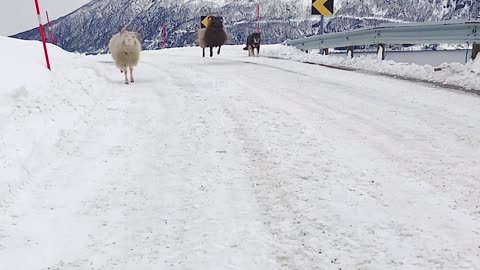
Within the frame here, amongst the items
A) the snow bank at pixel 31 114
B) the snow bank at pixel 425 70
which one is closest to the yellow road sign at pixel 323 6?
the snow bank at pixel 425 70

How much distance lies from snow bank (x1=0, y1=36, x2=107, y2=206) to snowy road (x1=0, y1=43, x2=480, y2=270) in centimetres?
12

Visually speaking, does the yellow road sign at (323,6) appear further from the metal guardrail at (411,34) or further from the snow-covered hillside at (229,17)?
the snow-covered hillside at (229,17)

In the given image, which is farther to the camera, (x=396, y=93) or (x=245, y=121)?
(x=396, y=93)

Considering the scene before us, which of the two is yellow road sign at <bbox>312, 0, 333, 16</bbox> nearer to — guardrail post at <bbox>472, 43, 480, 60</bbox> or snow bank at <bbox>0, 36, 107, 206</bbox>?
guardrail post at <bbox>472, 43, 480, 60</bbox>

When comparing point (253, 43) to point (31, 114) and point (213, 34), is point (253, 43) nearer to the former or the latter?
point (213, 34)

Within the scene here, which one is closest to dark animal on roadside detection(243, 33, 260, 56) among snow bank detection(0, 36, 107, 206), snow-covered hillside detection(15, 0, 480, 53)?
snow bank detection(0, 36, 107, 206)

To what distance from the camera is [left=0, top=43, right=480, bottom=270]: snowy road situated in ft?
8.26

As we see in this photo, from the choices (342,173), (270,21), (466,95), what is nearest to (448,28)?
(466,95)

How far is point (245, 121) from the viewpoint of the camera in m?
5.45

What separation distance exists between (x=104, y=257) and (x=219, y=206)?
2.98 ft

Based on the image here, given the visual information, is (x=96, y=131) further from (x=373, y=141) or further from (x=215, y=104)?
(x=373, y=141)

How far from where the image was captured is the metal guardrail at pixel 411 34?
928 cm

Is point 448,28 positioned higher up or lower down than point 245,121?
higher up

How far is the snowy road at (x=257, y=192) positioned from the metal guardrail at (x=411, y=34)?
4.17 m
